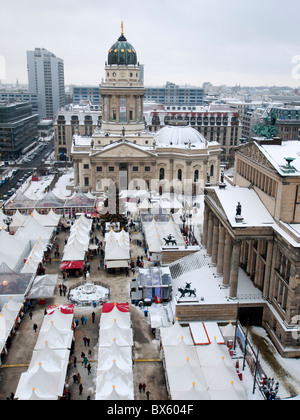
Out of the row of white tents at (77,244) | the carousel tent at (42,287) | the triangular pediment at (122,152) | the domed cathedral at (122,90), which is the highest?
the domed cathedral at (122,90)

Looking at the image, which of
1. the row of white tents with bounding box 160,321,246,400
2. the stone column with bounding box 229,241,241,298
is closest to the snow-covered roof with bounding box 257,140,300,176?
the stone column with bounding box 229,241,241,298

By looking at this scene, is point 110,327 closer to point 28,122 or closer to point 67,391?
point 67,391

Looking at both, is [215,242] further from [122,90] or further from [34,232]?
[122,90]

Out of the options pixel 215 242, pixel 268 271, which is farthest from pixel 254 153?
pixel 268 271

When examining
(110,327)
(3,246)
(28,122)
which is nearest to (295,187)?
(110,327)

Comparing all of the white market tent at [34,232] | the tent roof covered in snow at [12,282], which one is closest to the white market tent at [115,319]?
the tent roof covered in snow at [12,282]

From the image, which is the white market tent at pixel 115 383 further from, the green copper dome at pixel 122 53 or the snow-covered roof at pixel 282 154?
the green copper dome at pixel 122 53

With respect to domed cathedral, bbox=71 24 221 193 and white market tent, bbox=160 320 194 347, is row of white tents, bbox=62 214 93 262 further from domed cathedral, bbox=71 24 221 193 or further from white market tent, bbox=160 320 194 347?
domed cathedral, bbox=71 24 221 193

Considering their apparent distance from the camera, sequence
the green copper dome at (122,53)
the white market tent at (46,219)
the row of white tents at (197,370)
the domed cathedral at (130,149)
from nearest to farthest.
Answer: the row of white tents at (197,370)
the white market tent at (46,219)
the domed cathedral at (130,149)
the green copper dome at (122,53)
